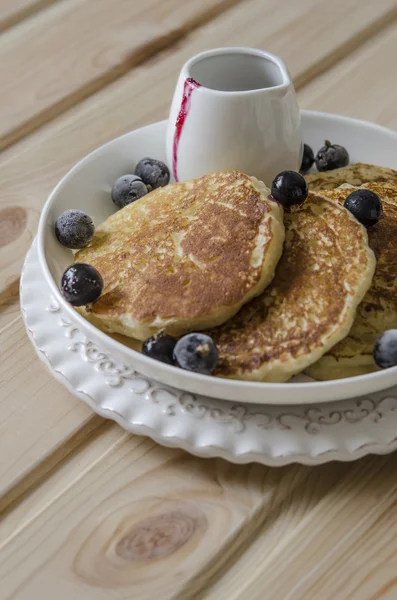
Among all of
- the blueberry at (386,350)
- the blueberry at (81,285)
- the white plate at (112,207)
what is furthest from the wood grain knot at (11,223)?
the blueberry at (386,350)

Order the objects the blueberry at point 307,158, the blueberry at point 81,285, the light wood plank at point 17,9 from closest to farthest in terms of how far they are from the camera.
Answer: the blueberry at point 81,285
the blueberry at point 307,158
the light wood plank at point 17,9

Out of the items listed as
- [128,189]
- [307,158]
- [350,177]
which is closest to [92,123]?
[128,189]

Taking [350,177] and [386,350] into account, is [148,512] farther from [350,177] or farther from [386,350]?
[350,177]

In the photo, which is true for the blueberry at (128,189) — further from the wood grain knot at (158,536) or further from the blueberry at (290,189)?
the wood grain knot at (158,536)

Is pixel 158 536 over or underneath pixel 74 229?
underneath

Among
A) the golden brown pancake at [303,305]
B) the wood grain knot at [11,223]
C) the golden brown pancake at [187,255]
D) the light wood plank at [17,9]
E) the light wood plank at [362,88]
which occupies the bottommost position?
the light wood plank at [362,88]

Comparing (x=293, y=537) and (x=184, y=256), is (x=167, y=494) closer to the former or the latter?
(x=293, y=537)
